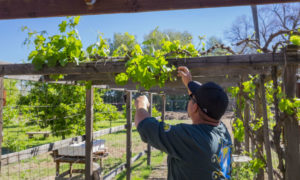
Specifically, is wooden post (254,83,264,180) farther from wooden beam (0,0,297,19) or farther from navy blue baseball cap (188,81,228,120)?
wooden beam (0,0,297,19)

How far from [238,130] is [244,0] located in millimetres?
2951

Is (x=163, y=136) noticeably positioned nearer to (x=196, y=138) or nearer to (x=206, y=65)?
(x=196, y=138)

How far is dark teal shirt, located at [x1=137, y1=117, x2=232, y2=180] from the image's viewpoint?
133 centimetres

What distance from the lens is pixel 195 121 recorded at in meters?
1.54

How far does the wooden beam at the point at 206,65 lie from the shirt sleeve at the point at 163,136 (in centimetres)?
128

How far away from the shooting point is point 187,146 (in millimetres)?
1346

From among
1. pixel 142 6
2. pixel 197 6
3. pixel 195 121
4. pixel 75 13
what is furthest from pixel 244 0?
pixel 75 13

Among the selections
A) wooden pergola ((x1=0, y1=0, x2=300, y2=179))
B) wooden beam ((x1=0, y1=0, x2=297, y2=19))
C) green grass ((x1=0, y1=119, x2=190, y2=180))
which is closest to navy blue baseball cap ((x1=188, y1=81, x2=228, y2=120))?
wooden pergola ((x1=0, y1=0, x2=300, y2=179))

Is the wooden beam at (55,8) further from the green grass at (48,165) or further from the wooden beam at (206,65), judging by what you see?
the green grass at (48,165)

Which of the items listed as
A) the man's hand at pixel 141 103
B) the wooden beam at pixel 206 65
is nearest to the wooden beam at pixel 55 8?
the man's hand at pixel 141 103

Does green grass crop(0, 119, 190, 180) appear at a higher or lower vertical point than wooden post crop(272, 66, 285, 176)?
lower

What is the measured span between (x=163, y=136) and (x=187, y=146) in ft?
0.47

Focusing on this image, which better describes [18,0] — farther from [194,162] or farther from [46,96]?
[46,96]

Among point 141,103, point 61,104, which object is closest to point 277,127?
point 141,103
